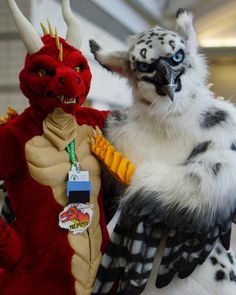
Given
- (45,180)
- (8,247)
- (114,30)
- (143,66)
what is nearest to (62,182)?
(45,180)

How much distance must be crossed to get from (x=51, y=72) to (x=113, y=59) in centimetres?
15

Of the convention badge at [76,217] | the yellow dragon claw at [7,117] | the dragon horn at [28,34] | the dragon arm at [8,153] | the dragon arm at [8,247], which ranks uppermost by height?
Result: the dragon horn at [28,34]

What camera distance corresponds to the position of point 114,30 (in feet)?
8.68

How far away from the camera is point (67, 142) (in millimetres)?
862

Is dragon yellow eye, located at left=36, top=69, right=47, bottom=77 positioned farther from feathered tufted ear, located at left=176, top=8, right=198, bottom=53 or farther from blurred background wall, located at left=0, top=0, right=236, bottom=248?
feathered tufted ear, located at left=176, top=8, right=198, bottom=53

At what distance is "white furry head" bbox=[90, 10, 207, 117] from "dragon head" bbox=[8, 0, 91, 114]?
4.2 inches

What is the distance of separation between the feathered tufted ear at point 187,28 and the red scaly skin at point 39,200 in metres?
0.22

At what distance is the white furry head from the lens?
808mm

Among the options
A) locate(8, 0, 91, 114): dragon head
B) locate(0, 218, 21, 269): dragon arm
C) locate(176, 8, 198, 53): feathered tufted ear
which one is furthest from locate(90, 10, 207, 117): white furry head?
locate(0, 218, 21, 269): dragon arm

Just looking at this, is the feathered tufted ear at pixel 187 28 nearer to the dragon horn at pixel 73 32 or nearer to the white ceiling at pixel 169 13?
the dragon horn at pixel 73 32

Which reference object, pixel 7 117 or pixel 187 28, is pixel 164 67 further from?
pixel 7 117

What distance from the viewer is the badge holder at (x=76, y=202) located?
84 cm

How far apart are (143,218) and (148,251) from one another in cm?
7

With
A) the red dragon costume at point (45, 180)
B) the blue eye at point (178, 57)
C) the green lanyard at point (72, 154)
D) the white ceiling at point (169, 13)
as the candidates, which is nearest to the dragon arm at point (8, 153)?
the red dragon costume at point (45, 180)
